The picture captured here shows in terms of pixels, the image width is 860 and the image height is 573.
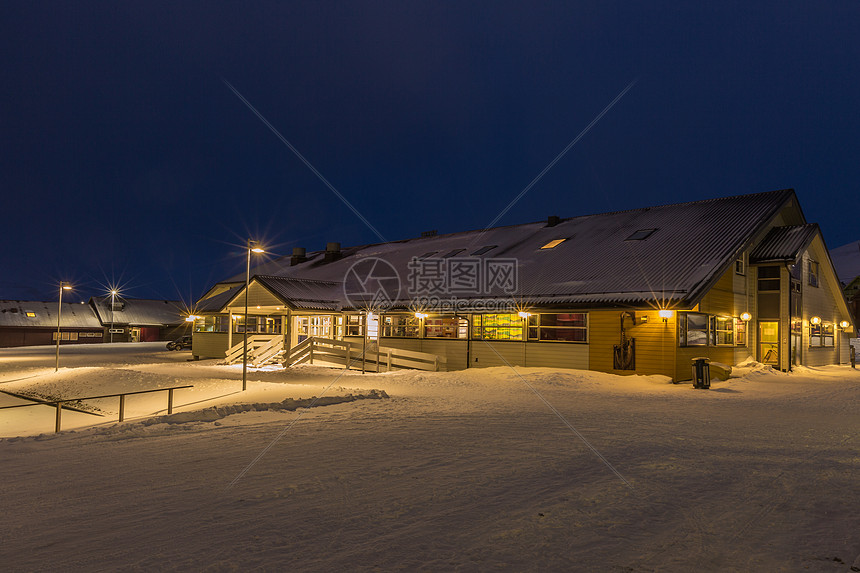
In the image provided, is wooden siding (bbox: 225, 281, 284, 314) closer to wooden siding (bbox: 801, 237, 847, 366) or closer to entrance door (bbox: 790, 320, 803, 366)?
entrance door (bbox: 790, 320, 803, 366)

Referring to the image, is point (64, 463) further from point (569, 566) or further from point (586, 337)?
point (586, 337)

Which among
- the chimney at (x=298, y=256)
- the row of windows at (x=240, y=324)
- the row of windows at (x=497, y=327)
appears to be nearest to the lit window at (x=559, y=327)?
the row of windows at (x=497, y=327)

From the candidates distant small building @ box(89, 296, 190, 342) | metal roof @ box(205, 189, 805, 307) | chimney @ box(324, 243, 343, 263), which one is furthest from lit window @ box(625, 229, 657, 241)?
distant small building @ box(89, 296, 190, 342)

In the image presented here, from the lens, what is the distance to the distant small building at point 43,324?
58875mm

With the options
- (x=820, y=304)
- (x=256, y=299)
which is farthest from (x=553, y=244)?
(x=256, y=299)

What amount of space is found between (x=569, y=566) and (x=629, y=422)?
7.41m

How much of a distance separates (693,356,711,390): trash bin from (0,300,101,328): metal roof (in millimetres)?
64990

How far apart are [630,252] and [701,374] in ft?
23.6

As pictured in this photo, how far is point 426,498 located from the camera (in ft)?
20.7

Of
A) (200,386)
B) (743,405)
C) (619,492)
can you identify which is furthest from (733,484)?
(200,386)

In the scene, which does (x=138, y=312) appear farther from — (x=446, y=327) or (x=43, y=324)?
(x=446, y=327)

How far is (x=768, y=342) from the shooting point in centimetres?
2419

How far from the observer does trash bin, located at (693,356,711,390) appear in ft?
58.5

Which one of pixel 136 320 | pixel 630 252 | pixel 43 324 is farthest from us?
pixel 136 320
